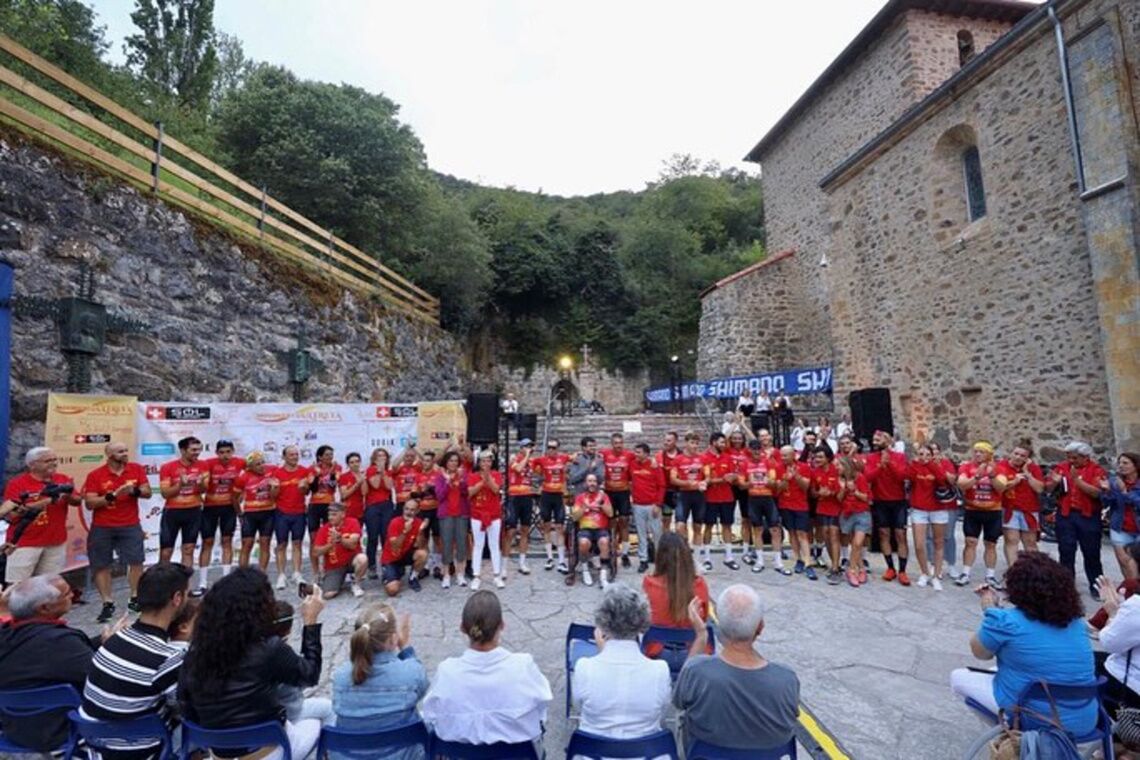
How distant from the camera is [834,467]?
6.53 meters

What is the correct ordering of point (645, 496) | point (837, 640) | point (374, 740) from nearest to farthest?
1. point (374, 740)
2. point (837, 640)
3. point (645, 496)

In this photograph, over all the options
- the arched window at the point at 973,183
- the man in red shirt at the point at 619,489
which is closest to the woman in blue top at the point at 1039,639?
the man in red shirt at the point at 619,489

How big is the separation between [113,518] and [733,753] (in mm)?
5961

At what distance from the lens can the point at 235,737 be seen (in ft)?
7.04

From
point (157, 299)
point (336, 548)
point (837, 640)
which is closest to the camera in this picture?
point (837, 640)

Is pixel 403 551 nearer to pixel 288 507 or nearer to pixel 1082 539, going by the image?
pixel 288 507

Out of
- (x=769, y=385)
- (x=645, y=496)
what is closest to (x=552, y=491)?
(x=645, y=496)

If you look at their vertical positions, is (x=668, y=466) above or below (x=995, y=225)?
below

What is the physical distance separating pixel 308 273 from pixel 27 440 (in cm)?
572

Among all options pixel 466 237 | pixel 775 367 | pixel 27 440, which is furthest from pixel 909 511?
pixel 466 237

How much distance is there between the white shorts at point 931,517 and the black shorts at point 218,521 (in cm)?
808

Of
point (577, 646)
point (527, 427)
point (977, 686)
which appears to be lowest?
point (977, 686)

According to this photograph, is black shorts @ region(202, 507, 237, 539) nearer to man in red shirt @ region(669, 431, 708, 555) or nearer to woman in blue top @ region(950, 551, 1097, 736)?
man in red shirt @ region(669, 431, 708, 555)

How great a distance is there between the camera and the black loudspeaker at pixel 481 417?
766 cm
